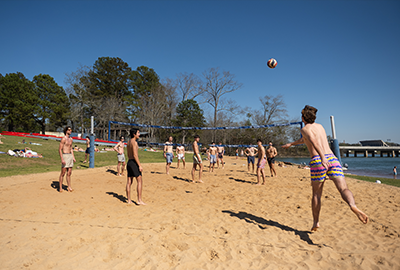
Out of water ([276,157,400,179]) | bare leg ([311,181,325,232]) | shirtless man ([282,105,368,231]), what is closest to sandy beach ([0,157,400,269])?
bare leg ([311,181,325,232])

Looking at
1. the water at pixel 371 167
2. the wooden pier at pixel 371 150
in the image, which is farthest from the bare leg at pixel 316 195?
the wooden pier at pixel 371 150

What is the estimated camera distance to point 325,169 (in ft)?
9.74

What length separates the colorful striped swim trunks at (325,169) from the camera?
2.82 m

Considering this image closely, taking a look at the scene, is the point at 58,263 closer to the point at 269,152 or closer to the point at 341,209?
the point at 341,209

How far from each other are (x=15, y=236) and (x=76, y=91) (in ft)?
118

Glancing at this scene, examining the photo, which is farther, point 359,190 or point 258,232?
point 359,190

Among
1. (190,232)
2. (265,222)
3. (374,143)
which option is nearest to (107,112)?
(190,232)

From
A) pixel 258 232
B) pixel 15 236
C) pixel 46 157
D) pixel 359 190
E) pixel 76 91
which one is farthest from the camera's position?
pixel 76 91

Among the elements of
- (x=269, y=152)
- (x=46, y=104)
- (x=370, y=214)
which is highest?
(x=46, y=104)

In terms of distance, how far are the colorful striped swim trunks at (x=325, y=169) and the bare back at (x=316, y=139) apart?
0.10 meters

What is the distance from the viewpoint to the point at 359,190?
6.70 m

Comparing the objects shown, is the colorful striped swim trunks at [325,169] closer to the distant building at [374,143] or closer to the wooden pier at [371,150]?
the wooden pier at [371,150]

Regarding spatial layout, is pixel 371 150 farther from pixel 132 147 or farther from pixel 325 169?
pixel 132 147

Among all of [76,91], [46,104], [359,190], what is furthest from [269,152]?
[46,104]
